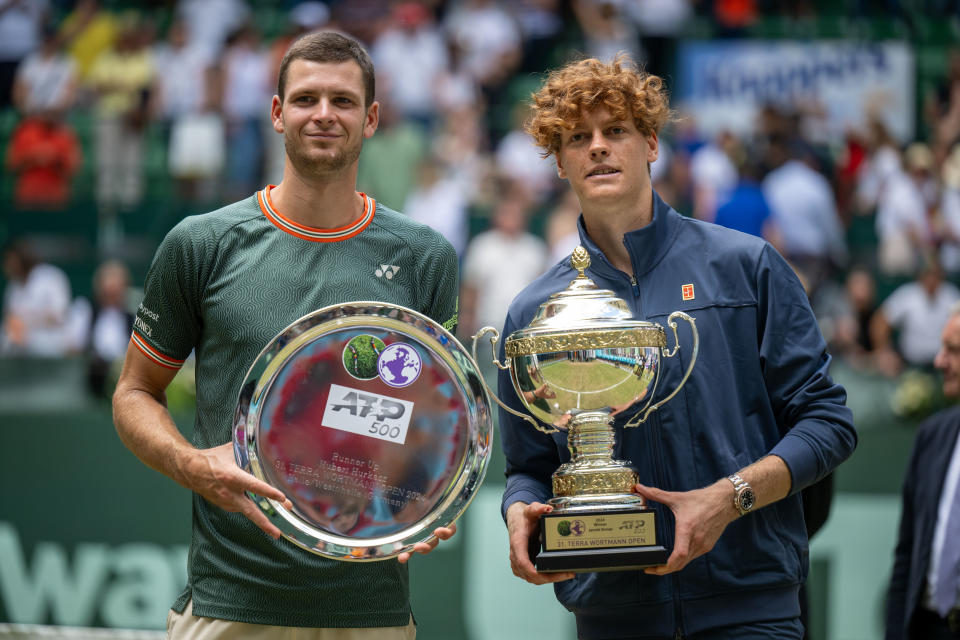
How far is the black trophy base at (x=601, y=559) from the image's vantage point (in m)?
2.40

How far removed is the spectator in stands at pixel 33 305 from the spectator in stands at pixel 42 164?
Answer: 1090 mm

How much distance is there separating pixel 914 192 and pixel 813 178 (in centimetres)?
101

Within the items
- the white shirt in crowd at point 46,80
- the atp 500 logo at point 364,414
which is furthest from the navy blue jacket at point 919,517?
the white shirt in crowd at point 46,80

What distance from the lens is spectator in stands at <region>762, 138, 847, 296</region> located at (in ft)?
28.2

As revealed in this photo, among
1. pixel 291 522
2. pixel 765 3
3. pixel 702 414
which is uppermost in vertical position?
pixel 765 3

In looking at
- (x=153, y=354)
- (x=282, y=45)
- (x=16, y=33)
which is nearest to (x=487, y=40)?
(x=282, y=45)

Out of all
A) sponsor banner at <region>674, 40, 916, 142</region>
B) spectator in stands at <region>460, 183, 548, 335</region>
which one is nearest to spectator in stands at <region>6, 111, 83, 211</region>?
spectator in stands at <region>460, 183, 548, 335</region>

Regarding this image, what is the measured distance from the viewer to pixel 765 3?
12117mm

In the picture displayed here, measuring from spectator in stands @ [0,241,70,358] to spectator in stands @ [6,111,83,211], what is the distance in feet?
3.57

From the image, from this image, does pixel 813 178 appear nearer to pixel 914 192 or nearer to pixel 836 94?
pixel 914 192

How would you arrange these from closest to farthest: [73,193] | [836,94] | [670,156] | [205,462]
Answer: [205,462], [670,156], [73,193], [836,94]

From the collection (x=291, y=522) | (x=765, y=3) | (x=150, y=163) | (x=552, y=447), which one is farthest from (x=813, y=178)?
(x=291, y=522)

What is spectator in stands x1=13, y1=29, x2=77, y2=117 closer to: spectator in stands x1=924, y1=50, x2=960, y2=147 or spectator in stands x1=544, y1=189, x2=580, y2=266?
spectator in stands x1=544, y1=189, x2=580, y2=266

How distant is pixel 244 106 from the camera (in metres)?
10.6
